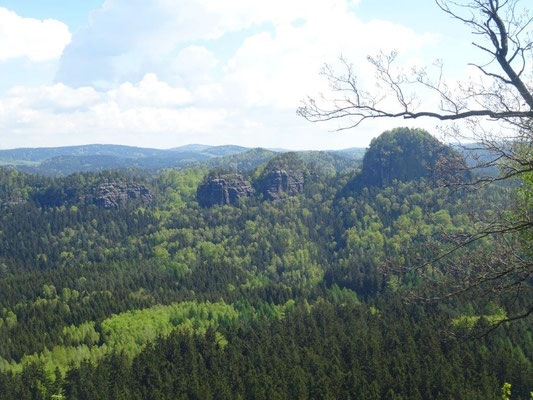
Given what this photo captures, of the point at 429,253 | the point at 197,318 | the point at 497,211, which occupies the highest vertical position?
the point at 497,211

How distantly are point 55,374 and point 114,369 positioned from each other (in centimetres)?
1207

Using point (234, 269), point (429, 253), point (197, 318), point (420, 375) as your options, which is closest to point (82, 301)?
point (197, 318)

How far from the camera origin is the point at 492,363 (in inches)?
3255

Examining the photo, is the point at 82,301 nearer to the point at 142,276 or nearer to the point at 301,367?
the point at 142,276

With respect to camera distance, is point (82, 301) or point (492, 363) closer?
point (492, 363)

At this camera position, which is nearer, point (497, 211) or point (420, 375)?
point (497, 211)

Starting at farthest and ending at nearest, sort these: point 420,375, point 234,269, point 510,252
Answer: point 234,269, point 420,375, point 510,252

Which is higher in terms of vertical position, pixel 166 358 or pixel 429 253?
pixel 429 253

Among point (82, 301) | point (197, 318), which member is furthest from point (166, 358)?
point (82, 301)

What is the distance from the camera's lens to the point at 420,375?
258 feet

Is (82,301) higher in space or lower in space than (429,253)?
lower

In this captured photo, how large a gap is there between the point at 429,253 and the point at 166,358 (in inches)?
3652

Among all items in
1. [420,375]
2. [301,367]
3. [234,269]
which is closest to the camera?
[420,375]

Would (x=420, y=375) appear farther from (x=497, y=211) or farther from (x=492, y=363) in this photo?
(x=497, y=211)
